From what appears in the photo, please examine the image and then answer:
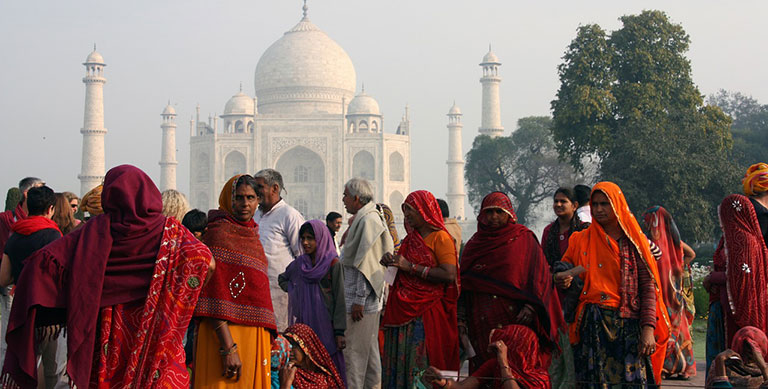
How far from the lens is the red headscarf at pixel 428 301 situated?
4094 millimetres

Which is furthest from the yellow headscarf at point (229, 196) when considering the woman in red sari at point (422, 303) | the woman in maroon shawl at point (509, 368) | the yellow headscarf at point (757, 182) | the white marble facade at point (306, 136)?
the white marble facade at point (306, 136)

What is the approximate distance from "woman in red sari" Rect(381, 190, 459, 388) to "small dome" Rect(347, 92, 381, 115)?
38806 millimetres

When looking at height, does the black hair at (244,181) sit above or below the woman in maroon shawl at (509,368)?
above

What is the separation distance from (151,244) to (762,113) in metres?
39.7

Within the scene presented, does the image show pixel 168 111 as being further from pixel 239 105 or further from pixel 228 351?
pixel 228 351

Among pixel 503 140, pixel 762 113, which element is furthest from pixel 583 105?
pixel 762 113

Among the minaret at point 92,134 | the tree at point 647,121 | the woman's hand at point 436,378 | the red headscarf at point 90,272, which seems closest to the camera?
the red headscarf at point 90,272

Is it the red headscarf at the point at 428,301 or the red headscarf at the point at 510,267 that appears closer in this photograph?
the red headscarf at the point at 510,267

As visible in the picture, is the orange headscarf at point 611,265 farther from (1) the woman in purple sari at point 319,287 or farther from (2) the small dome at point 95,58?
(2) the small dome at point 95,58

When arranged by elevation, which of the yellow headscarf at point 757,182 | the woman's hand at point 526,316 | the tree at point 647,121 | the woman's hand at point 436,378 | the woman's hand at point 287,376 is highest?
the tree at point 647,121

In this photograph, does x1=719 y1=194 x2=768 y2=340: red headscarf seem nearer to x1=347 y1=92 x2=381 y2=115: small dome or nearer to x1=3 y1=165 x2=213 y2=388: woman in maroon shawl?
x1=3 y1=165 x2=213 y2=388: woman in maroon shawl

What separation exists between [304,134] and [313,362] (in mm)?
37505

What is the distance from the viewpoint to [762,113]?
1533 inches

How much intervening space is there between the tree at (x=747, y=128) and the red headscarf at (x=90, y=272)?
23.7 meters
